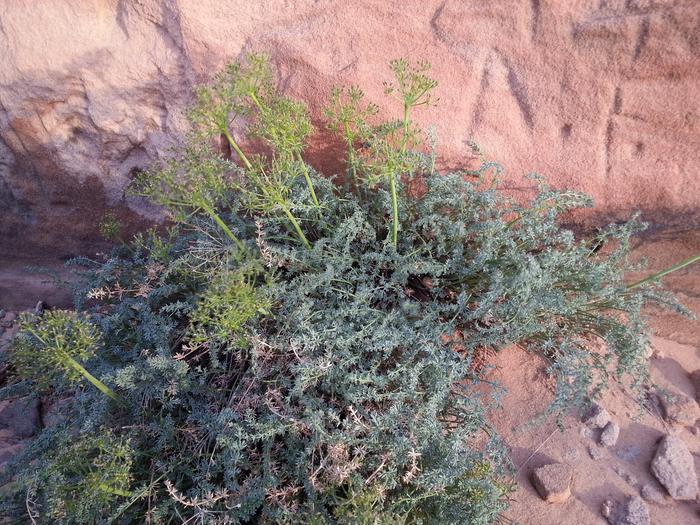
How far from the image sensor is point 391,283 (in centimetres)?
229

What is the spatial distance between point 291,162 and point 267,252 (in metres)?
0.44

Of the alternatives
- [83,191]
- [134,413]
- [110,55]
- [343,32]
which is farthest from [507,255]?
[83,191]

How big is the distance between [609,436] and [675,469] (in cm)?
29

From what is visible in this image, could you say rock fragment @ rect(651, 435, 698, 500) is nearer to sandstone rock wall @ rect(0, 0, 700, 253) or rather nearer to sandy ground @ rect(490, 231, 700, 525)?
sandy ground @ rect(490, 231, 700, 525)

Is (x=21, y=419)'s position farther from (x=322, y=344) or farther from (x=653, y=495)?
(x=653, y=495)

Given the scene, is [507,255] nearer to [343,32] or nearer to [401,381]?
[401,381]

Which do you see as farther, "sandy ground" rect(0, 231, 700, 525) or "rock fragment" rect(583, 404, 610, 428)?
"rock fragment" rect(583, 404, 610, 428)

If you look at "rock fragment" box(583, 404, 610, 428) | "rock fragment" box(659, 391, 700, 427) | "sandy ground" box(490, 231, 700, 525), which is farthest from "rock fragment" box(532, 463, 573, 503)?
"rock fragment" box(659, 391, 700, 427)

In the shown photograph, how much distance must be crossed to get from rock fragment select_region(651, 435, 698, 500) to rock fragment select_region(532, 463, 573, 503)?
1.32 ft

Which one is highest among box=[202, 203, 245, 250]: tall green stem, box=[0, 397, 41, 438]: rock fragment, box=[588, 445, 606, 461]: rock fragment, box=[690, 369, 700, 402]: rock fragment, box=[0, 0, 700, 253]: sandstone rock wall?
box=[0, 0, 700, 253]: sandstone rock wall

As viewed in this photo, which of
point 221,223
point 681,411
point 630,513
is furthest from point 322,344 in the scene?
point 681,411

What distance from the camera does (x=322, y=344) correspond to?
84.4 inches

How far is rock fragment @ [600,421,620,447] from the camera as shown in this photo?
7.81 feet

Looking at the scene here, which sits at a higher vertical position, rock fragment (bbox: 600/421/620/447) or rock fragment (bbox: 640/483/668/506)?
rock fragment (bbox: 600/421/620/447)
